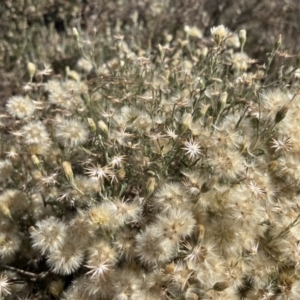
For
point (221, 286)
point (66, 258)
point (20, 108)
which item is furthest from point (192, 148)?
point (20, 108)

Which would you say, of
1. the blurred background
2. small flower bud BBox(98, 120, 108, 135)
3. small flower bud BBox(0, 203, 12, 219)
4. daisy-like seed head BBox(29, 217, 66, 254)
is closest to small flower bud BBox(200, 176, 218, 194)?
small flower bud BBox(98, 120, 108, 135)

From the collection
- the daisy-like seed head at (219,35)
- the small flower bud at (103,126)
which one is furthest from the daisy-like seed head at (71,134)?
the daisy-like seed head at (219,35)

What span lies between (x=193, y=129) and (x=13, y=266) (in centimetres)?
133

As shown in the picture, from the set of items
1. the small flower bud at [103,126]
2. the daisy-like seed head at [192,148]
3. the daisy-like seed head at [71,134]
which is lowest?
the daisy-like seed head at [71,134]

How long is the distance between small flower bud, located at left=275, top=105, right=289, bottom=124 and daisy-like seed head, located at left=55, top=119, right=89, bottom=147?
93 centimetres

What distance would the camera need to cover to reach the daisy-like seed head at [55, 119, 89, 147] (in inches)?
83.3

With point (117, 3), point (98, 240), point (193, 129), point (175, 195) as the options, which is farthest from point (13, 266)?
point (117, 3)

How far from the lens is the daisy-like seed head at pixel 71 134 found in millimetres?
2115

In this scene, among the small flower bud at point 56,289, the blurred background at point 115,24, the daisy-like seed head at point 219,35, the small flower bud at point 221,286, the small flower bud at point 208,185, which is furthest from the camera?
the blurred background at point 115,24

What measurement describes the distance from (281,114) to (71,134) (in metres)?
1.01

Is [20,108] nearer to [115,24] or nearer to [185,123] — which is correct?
[185,123]

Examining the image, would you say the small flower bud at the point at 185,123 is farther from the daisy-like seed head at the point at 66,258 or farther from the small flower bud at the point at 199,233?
the daisy-like seed head at the point at 66,258

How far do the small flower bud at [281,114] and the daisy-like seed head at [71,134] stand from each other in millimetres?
933

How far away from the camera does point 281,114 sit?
188cm
